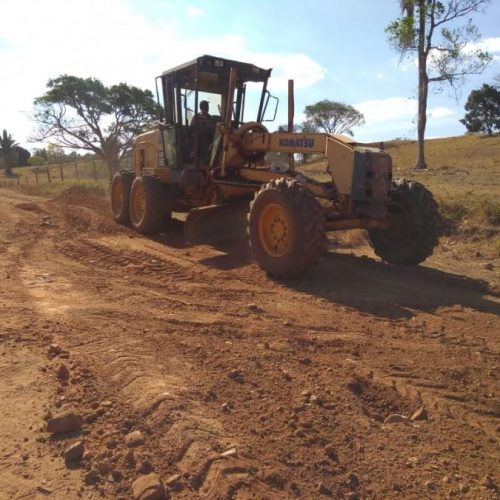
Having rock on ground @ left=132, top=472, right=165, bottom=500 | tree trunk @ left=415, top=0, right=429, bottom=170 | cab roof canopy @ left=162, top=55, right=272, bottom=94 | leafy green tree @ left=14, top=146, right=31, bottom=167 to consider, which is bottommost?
rock on ground @ left=132, top=472, right=165, bottom=500

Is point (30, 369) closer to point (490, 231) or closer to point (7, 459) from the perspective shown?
point (7, 459)

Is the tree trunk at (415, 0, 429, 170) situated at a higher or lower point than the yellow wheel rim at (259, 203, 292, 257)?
higher

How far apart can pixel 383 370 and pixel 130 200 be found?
27.0ft

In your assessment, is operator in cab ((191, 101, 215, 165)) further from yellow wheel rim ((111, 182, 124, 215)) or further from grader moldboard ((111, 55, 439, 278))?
yellow wheel rim ((111, 182, 124, 215))

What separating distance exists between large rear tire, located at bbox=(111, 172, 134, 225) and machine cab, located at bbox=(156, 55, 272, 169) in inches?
84.7

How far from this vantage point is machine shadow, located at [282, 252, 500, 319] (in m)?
5.91

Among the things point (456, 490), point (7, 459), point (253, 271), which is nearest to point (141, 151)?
point (253, 271)

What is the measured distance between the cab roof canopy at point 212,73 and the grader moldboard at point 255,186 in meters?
0.02

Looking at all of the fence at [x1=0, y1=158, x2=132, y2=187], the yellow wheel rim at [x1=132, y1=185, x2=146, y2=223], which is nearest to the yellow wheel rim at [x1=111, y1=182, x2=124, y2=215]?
the yellow wheel rim at [x1=132, y1=185, x2=146, y2=223]

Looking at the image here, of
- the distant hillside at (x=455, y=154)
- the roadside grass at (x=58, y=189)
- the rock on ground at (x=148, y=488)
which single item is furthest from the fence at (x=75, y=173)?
the rock on ground at (x=148, y=488)

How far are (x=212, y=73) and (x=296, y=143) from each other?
2690 mm

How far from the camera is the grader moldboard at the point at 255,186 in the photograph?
22.3 feet

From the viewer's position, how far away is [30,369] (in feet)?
13.3

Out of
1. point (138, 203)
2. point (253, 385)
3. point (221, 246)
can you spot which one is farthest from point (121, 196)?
point (253, 385)
